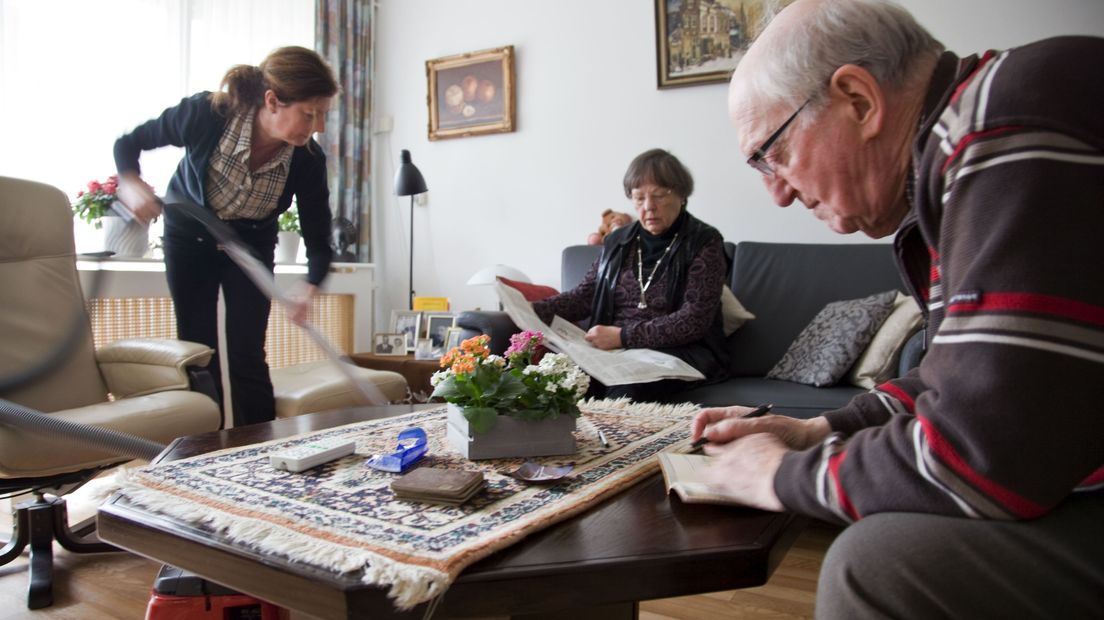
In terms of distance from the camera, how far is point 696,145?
3104 mm

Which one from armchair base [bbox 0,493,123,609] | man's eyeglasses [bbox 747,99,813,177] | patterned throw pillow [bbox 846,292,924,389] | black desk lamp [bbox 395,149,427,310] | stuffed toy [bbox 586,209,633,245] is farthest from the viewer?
black desk lamp [bbox 395,149,427,310]

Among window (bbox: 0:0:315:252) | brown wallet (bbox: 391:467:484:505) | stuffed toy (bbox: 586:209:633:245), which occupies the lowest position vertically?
brown wallet (bbox: 391:467:484:505)

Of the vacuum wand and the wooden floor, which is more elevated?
the vacuum wand

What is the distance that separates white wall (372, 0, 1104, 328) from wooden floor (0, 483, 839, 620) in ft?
5.25

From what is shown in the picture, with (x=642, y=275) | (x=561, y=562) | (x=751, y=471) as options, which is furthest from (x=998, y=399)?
(x=642, y=275)

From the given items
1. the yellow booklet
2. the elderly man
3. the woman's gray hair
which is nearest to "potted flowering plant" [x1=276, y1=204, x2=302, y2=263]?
the yellow booklet

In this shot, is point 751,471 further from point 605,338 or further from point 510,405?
point 605,338

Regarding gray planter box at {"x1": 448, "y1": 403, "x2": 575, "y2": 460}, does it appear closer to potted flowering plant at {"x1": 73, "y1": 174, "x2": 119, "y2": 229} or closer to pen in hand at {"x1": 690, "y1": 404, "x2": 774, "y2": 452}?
pen in hand at {"x1": 690, "y1": 404, "x2": 774, "y2": 452}

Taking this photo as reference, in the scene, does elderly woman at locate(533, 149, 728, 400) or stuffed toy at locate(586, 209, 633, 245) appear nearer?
elderly woman at locate(533, 149, 728, 400)

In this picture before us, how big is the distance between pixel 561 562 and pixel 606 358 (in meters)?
1.37

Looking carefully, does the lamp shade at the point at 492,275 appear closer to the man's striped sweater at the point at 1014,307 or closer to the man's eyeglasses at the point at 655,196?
the man's eyeglasses at the point at 655,196

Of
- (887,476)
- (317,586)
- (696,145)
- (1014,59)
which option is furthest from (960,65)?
(696,145)

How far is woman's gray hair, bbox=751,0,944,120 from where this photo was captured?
0.74 meters

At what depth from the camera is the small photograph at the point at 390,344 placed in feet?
11.0
